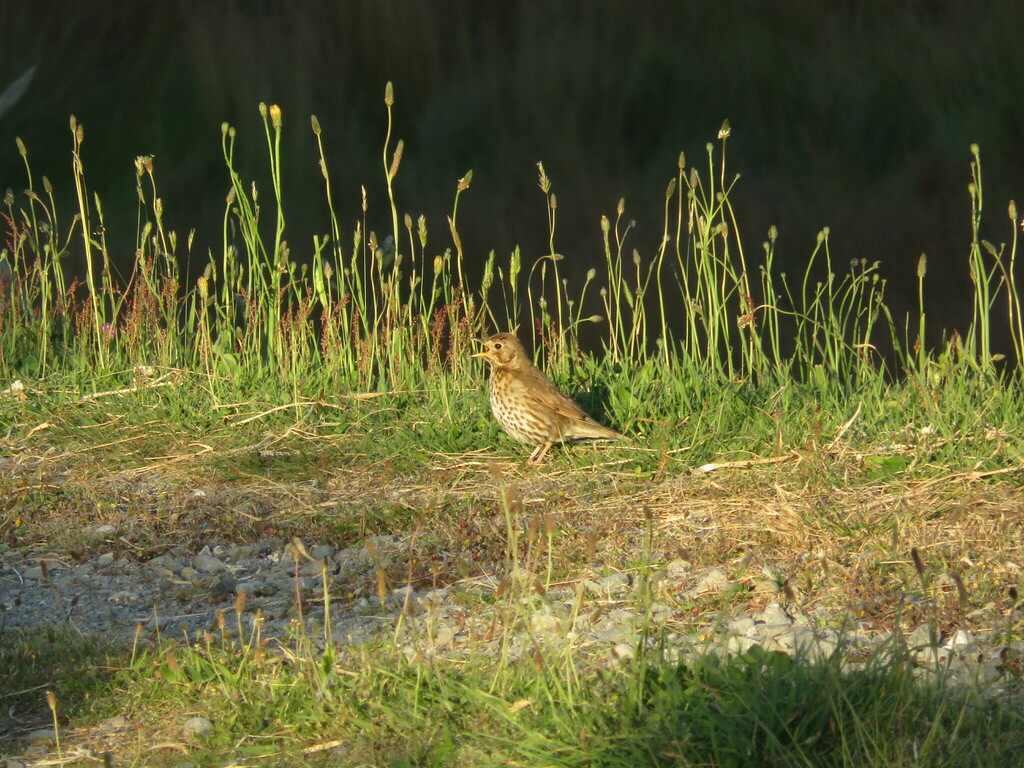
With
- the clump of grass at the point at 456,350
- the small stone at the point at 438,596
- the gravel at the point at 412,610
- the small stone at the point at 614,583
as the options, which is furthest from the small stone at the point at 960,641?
the clump of grass at the point at 456,350

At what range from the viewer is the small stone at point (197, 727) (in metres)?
2.75

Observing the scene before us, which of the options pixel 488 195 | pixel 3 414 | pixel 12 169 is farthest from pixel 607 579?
pixel 12 169

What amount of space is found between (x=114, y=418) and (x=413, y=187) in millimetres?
5604

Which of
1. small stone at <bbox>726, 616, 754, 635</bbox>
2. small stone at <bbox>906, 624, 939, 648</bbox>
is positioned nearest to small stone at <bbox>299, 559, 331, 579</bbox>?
small stone at <bbox>726, 616, 754, 635</bbox>

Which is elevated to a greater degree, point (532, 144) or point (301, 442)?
point (532, 144)

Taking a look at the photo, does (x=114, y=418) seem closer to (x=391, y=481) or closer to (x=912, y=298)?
(x=391, y=481)

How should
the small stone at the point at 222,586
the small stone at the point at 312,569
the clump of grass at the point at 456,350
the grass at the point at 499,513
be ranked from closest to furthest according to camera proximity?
the grass at the point at 499,513, the small stone at the point at 222,586, the small stone at the point at 312,569, the clump of grass at the point at 456,350

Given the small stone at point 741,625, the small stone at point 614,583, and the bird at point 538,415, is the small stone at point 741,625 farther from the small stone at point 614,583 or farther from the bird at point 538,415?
the bird at point 538,415

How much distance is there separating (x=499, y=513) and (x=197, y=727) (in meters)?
1.67

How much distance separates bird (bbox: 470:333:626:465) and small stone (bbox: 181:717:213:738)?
2.23m

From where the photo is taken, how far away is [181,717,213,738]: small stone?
2.75 meters

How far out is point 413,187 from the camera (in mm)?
10773

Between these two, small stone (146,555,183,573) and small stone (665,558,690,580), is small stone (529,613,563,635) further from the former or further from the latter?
small stone (146,555,183,573)

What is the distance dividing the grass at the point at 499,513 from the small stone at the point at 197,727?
18mm
